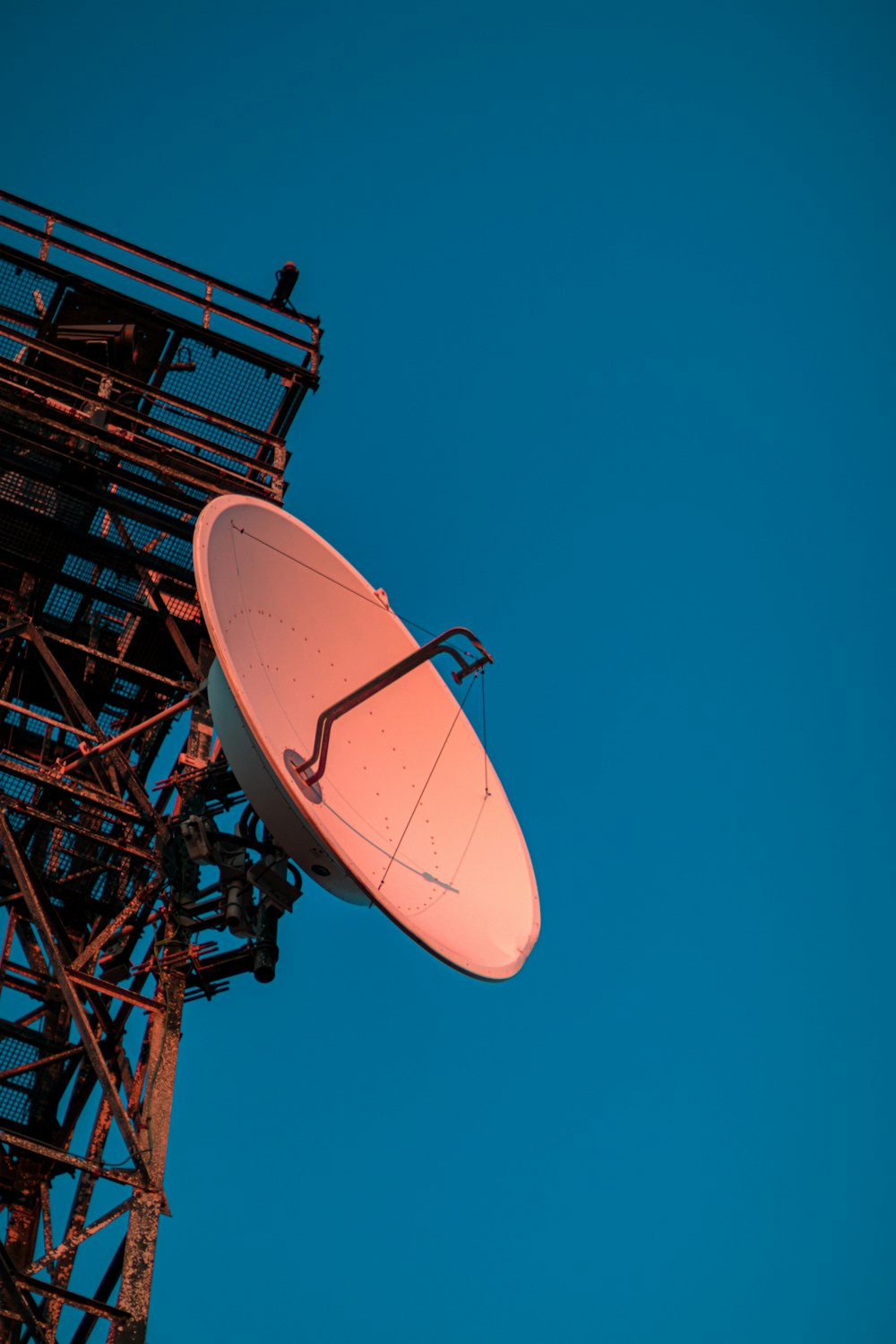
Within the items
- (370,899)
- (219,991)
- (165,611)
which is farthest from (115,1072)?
(165,611)

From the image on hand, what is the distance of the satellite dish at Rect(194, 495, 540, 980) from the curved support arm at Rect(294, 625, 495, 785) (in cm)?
2

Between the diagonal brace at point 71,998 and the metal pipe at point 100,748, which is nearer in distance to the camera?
the diagonal brace at point 71,998

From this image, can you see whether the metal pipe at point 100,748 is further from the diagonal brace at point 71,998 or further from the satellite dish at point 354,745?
the satellite dish at point 354,745

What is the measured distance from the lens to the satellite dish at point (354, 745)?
17141 mm

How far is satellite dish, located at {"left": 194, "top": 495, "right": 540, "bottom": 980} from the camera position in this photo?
17141 millimetres

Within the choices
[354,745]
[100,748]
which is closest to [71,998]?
[100,748]

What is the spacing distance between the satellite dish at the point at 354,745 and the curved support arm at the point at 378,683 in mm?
24

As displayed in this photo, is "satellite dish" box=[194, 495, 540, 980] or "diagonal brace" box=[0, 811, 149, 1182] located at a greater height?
"satellite dish" box=[194, 495, 540, 980]

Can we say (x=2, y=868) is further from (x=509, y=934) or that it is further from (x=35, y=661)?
(x=509, y=934)

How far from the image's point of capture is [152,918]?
19781mm

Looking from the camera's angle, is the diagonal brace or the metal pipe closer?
the diagonal brace

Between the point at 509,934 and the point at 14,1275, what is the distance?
265 inches

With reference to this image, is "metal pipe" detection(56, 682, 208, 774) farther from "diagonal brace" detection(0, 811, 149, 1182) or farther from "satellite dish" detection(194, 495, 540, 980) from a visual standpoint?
"satellite dish" detection(194, 495, 540, 980)

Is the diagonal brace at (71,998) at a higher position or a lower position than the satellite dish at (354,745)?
lower
